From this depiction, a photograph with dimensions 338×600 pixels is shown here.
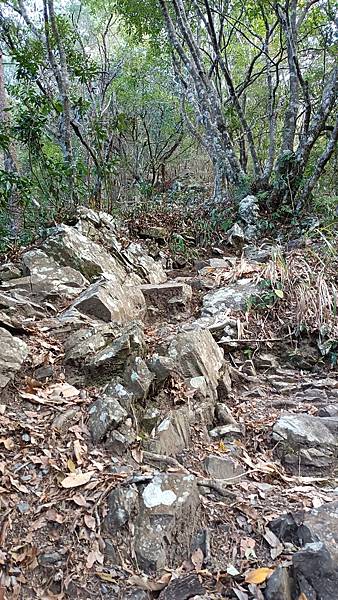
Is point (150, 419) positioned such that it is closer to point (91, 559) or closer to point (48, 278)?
point (91, 559)

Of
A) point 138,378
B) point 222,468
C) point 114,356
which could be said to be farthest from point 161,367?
point 222,468

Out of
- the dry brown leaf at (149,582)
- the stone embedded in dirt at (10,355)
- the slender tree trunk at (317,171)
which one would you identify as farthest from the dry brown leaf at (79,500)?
the slender tree trunk at (317,171)

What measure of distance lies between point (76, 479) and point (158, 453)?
0.45m

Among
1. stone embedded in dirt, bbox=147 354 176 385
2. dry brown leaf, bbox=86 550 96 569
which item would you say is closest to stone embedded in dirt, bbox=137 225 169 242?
stone embedded in dirt, bbox=147 354 176 385

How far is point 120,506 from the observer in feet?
6.12

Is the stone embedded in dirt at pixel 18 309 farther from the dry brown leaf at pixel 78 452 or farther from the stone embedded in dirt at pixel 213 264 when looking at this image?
the stone embedded in dirt at pixel 213 264

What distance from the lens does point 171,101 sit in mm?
12125

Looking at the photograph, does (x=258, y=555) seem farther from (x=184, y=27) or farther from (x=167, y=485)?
(x=184, y=27)

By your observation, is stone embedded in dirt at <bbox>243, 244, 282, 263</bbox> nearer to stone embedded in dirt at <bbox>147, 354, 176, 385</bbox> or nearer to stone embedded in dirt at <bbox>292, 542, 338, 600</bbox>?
stone embedded in dirt at <bbox>147, 354, 176, 385</bbox>

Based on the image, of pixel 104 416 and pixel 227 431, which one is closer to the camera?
pixel 104 416

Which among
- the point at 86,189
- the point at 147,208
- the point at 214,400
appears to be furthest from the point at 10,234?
the point at 214,400

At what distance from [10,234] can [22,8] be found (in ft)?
16.9

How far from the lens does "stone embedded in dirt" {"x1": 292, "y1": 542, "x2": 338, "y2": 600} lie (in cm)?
155

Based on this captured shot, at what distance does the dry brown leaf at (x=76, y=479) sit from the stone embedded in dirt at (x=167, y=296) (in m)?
2.44
